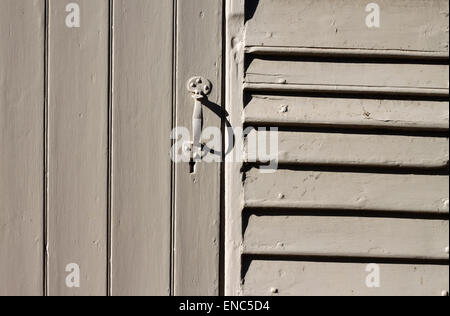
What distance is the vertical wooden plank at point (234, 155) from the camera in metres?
1.74

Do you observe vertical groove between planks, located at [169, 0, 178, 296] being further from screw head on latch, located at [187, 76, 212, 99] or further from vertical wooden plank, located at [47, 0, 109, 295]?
vertical wooden plank, located at [47, 0, 109, 295]

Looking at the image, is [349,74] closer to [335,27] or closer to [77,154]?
[335,27]

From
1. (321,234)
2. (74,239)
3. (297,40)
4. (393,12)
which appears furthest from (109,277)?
(393,12)

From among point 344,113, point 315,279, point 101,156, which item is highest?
point 344,113

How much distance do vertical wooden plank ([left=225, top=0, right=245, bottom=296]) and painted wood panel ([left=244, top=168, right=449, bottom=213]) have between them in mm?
43

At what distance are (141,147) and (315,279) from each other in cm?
67

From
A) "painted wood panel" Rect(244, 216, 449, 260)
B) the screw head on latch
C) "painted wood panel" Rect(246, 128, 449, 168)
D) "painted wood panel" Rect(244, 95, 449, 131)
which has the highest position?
the screw head on latch

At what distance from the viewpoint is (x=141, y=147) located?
1743mm

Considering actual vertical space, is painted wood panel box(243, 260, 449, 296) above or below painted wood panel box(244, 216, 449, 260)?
below

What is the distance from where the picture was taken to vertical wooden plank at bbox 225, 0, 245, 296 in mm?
1742

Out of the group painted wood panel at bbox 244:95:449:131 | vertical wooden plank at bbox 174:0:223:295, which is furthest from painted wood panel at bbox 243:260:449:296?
painted wood panel at bbox 244:95:449:131

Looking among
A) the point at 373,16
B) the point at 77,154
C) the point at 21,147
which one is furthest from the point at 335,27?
the point at 21,147
